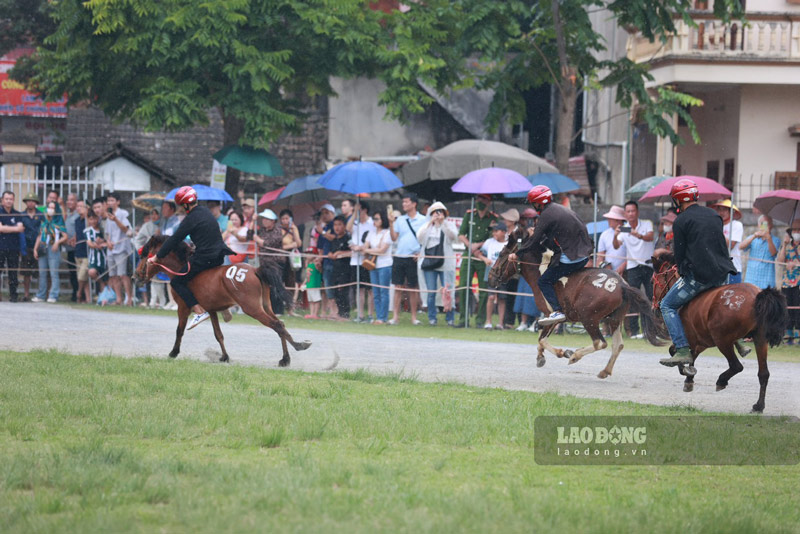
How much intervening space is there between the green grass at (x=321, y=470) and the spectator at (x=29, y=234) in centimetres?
1441

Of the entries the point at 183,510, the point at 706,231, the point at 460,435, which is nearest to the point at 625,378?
the point at 706,231

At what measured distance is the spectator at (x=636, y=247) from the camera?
62.5 feet

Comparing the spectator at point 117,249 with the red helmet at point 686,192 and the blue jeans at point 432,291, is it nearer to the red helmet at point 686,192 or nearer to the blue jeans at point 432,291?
the blue jeans at point 432,291

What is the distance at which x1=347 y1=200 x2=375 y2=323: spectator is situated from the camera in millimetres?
21531

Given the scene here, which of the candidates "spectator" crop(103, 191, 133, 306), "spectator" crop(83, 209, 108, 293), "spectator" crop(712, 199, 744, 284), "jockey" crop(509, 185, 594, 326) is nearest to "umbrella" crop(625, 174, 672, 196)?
"spectator" crop(712, 199, 744, 284)

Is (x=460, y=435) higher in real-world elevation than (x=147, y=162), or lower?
lower

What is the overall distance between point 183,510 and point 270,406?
3393 millimetres

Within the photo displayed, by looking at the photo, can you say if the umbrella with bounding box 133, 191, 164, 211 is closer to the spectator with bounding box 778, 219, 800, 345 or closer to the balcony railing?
the balcony railing

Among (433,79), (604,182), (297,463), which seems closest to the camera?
(297,463)

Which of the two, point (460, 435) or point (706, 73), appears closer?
point (460, 435)

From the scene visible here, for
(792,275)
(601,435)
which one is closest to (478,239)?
(792,275)

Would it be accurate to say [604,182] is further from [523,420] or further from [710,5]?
[523,420]

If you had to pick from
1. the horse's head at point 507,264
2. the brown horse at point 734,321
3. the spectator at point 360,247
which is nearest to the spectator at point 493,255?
the spectator at point 360,247

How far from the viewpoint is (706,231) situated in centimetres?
1095
